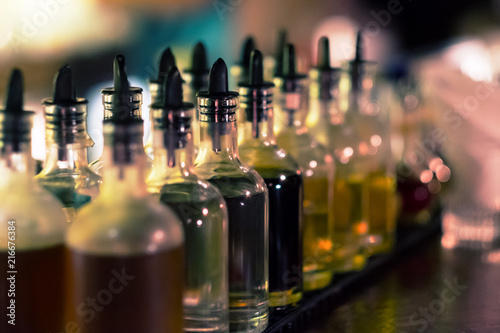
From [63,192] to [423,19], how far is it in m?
1.67

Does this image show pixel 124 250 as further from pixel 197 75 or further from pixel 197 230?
pixel 197 75

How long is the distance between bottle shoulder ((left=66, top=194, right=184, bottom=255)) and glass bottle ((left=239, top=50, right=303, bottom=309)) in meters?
0.24

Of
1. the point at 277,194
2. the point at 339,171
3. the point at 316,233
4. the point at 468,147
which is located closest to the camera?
the point at 277,194

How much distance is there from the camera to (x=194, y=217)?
0.63m

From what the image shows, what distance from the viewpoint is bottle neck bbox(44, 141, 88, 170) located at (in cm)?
65

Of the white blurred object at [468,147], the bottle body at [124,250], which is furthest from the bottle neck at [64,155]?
the white blurred object at [468,147]

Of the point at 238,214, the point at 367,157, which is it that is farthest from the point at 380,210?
the point at 238,214

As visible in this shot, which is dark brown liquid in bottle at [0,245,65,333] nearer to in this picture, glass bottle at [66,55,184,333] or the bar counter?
glass bottle at [66,55,184,333]

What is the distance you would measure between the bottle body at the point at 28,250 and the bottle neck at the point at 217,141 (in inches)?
7.0

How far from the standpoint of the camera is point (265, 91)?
2.50ft

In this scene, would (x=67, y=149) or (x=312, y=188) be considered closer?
(x=67, y=149)

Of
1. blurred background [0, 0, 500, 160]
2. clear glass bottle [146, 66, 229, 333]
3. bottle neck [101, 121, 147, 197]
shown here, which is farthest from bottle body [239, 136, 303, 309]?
blurred background [0, 0, 500, 160]

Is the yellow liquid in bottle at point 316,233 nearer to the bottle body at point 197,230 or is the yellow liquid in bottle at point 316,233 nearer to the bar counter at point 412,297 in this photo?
the bar counter at point 412,297

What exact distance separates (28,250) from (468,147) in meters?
0.87
